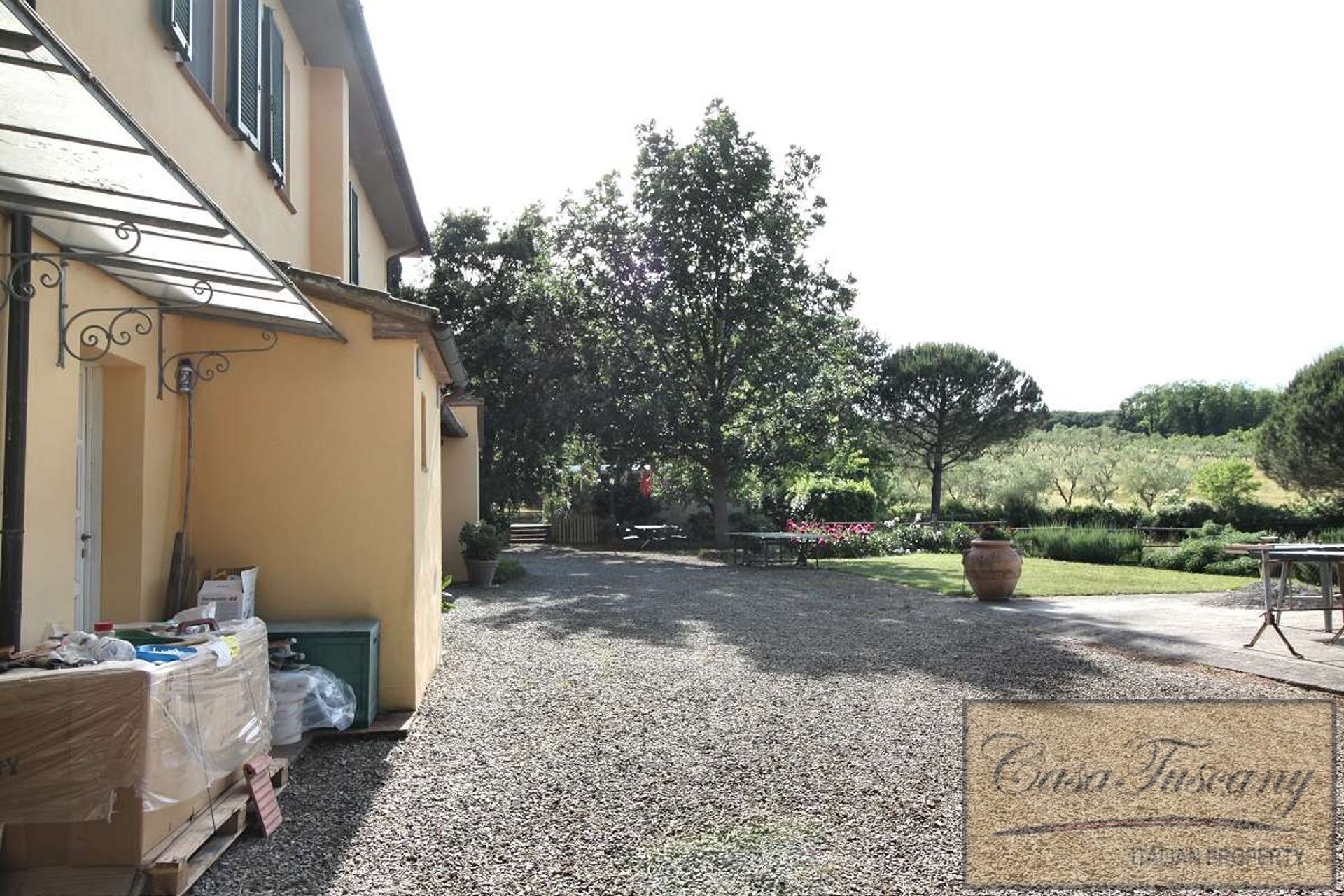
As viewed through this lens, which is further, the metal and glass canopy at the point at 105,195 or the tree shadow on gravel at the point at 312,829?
the tree shadow on gravel at the point at 312,829

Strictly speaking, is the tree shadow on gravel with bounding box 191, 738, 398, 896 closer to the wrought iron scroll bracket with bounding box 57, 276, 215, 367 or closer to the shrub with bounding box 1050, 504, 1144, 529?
the wrought iron scroll bracket with bounding box 57, 276, 215, 367

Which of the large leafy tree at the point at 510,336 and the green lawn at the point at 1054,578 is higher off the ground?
the large leafy tree at the point at 510,336

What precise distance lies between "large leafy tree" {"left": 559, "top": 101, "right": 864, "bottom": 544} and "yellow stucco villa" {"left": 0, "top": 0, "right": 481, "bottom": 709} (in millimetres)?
16547

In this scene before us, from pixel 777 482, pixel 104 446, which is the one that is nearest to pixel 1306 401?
pixel 777 482

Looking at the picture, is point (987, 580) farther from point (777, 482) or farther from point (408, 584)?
point (777, 482)

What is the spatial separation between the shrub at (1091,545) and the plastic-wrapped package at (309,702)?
794 inches

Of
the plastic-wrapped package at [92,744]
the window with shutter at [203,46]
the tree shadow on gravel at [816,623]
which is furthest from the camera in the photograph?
the tree shadow on gravel at [816,623]

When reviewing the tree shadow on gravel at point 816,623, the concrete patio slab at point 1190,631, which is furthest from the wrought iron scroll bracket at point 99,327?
the concrete patio slab at point 1190,631

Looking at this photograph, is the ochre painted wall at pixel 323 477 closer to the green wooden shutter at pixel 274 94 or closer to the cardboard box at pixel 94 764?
the green wooden shutter at pixel 274 94

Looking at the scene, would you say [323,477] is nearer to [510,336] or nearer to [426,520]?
[426,520]

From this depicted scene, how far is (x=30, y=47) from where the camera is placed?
2.52 m

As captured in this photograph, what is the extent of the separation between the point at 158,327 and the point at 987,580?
1145cm

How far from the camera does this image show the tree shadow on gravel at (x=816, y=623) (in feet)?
27.5

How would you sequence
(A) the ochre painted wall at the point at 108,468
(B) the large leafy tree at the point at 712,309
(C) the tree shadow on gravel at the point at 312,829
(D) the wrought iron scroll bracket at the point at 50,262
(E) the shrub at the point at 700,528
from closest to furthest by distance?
1. (C) the tree shadow on gravel at the point at 312,829
2. (D) the wrought iron scroll bracket at the point at 50,262
3. (A) the ochre painted wall at the point at 108,468
4. (B) the large leafy tree at the point at 712,309
5. (E) the shrub at the point at 700,528
